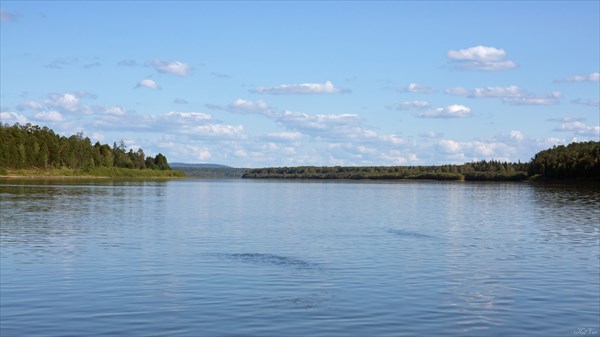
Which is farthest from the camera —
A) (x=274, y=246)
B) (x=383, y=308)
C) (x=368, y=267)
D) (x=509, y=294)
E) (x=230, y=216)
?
(x=230, y=216)

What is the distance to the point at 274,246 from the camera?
4175cm

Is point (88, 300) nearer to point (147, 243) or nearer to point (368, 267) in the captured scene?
point (368, 267)

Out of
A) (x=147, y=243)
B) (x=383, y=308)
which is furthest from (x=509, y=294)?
(x=147, y=243)

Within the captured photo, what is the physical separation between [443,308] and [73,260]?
18317mm

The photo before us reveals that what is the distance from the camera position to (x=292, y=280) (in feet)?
96.0

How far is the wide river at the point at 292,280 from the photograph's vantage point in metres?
21.5

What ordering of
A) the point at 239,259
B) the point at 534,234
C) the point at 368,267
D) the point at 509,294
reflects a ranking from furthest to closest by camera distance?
1. the point at 534,234
2. the point at 239,259
3. the point at 368,267
4. the point at 509,294

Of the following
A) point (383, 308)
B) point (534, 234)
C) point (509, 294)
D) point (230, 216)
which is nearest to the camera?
point (383, 308)

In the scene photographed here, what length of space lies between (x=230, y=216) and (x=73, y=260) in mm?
32623

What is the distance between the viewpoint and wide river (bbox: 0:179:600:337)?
21453 millimetres

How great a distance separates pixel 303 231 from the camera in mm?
51688

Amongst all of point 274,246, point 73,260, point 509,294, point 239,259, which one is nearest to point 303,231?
point 274,246

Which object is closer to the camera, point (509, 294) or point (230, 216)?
point (509, 294)

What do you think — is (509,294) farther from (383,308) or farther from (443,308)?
(383,308)
